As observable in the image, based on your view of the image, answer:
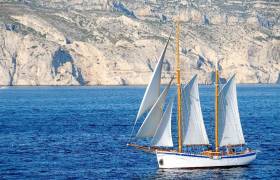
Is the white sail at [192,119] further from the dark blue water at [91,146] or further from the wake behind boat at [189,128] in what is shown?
the dark blue water at [91,146]

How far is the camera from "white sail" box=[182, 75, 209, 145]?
269 ft

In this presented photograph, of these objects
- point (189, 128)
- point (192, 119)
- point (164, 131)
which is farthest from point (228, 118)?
point (164, 131)

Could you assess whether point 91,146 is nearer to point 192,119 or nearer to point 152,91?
point 192,119

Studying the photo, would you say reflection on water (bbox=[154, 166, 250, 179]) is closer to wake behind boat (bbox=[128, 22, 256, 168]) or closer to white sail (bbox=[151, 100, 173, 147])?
wake behind boat (bbox=[128, 22, 256, 168])

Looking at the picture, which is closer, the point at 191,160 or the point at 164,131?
the point at 164,131

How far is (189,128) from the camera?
8206 centimetres

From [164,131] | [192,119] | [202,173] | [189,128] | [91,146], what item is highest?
[192,119]

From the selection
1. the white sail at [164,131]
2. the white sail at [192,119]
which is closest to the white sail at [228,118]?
the white sail at [192,119]

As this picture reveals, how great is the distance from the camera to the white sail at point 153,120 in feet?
257

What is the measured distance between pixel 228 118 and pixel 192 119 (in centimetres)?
350

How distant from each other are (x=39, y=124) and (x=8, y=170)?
49.4 meters

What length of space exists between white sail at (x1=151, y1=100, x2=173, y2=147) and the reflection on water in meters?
2.40

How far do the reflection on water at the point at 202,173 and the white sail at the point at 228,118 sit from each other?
110 inches

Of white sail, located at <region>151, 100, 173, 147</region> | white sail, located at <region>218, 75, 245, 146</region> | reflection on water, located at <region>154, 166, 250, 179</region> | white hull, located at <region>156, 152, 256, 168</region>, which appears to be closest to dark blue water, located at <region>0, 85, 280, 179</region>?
reflection on water, located at <region>154, 166, 250, 179</region>
